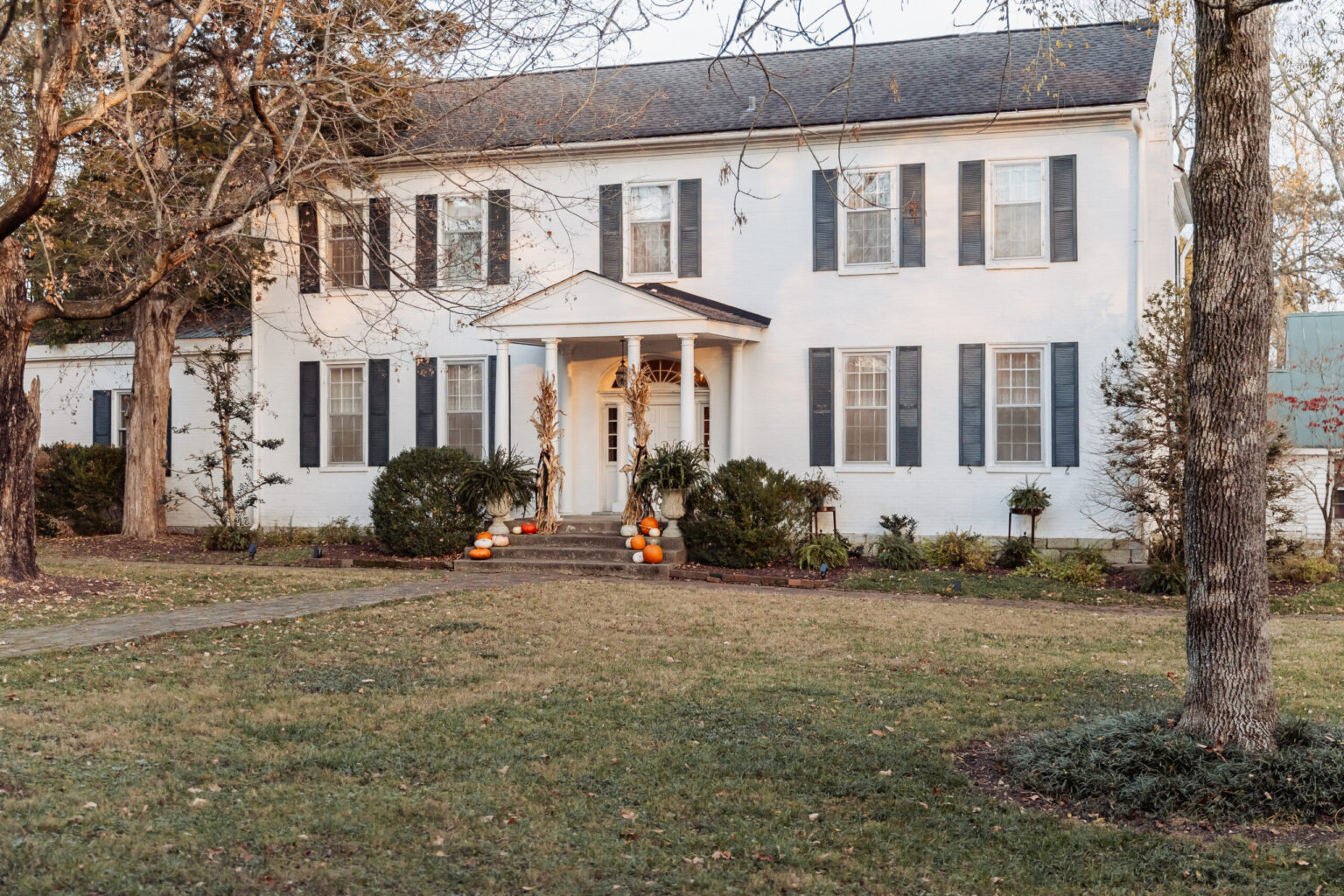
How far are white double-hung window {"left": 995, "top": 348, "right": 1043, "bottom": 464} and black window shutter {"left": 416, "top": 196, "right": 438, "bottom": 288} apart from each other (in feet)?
27.8

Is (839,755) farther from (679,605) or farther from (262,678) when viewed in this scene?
(679,605)

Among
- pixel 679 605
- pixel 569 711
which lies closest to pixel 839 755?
pixel 569 711

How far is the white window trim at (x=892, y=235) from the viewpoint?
17.2m

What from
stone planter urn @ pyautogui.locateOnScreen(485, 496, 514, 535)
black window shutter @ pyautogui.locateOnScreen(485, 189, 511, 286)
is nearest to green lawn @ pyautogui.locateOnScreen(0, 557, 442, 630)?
stone planter urn @ pyautogui.locateOnScreen(485, 496, 514, 535)

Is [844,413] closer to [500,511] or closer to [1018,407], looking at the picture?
[1018,407]

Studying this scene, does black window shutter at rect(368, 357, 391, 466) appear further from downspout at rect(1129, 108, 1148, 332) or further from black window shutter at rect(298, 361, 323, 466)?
downspout at rect(1129, 108, 1148, 332)

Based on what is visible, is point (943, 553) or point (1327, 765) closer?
point (1327, 765)

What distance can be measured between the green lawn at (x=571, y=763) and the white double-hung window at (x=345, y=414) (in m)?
9.37

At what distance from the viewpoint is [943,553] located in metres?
16.1

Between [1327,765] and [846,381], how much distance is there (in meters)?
12.2

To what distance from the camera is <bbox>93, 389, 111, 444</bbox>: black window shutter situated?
21922mm

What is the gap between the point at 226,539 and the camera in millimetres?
18500

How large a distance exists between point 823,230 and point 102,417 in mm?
13584

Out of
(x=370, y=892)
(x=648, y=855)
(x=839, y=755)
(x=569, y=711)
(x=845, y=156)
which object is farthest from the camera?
(x=845, y=156)
